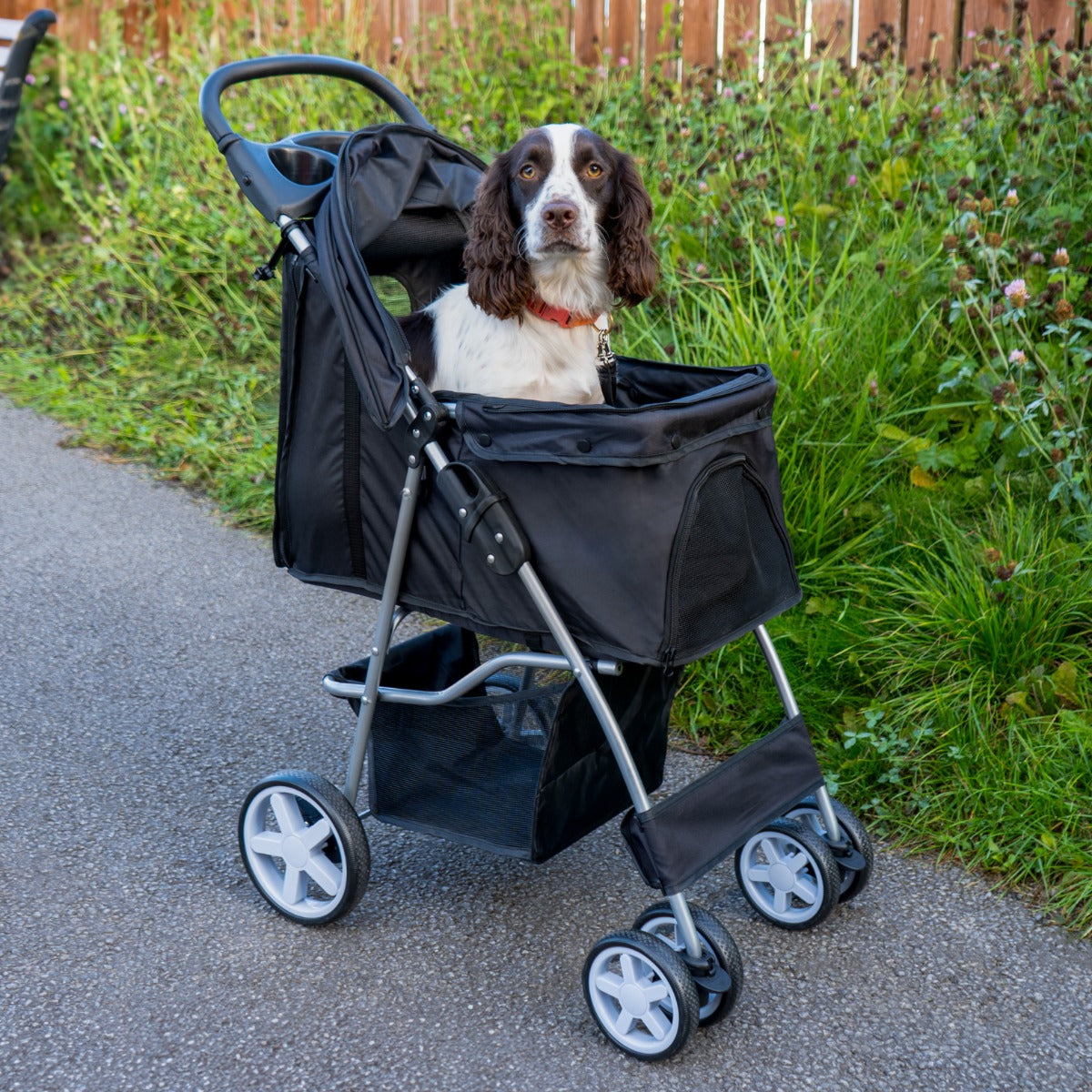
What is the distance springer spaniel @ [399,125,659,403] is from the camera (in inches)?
107

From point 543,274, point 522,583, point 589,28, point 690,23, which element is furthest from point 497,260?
point 589,28

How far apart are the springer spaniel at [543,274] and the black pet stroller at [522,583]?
18 cm

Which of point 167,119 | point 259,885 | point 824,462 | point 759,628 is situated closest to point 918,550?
point 824,462

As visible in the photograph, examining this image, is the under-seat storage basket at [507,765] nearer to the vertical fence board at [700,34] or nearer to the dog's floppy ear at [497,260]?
the dog's floppy ear at [497,260]

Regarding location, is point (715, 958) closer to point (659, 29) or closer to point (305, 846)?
point (305, 846)

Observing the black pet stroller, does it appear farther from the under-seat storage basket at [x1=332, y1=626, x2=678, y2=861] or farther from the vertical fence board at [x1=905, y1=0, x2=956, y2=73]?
the vertical fence board at [x1=905, y1=0, x2=956, y2=73]

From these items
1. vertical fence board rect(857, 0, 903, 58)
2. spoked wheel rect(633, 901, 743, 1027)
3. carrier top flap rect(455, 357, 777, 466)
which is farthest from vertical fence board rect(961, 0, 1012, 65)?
spoked wheel rect(633, 901, 743, 1027)

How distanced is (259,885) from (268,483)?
258 centimetres

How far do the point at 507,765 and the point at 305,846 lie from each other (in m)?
0.44

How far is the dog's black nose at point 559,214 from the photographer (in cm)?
267

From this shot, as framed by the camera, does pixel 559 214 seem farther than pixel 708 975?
Yes

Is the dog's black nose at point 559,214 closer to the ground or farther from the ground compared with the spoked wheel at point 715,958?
farther from the ground

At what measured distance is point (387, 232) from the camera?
9.65 ft

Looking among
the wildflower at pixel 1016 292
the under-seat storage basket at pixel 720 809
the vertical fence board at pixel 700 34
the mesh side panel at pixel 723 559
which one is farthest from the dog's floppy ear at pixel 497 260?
the vertical fence board at pixel 700 34
